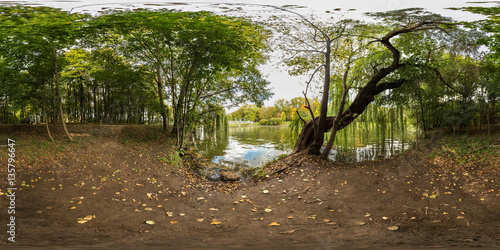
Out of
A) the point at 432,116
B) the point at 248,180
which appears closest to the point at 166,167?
the point at 248,180

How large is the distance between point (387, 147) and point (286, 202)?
3999mm

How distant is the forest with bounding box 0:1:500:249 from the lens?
197 centimetres

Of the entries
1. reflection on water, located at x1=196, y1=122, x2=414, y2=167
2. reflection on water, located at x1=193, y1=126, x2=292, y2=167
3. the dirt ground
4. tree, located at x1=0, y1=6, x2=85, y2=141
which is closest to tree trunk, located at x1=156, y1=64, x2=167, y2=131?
reflection on water, located at x1=196, y1=122, x2=414, y2=167

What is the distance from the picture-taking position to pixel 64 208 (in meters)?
2.05

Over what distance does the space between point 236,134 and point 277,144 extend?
1.21m

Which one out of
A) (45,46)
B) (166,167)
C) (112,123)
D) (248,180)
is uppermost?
(45,46)

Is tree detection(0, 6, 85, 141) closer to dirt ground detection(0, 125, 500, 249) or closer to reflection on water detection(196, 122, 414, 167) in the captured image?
dirt ground detection(0, 125, 500, 249)

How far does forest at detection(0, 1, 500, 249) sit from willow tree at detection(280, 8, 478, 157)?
36 mm

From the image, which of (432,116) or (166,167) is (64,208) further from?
(432,116)

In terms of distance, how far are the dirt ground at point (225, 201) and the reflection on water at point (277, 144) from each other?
0.86m

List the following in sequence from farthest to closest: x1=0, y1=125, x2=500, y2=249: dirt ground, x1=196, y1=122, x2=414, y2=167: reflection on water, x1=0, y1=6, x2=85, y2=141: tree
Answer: x1=196, y1=122, x2=414, y2=167: reflection on water < x1=0, y1=6, x2=85, y2=141: tree < x1=0, y1=125, x2=500, y2=249: dirt ground

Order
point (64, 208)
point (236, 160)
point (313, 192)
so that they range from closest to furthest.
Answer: point (64, 208) → point (313, 192) → point (236, 160)

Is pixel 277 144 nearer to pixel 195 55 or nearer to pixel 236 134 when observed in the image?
pixel 236 134

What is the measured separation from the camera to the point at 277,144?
5812 millimetres
